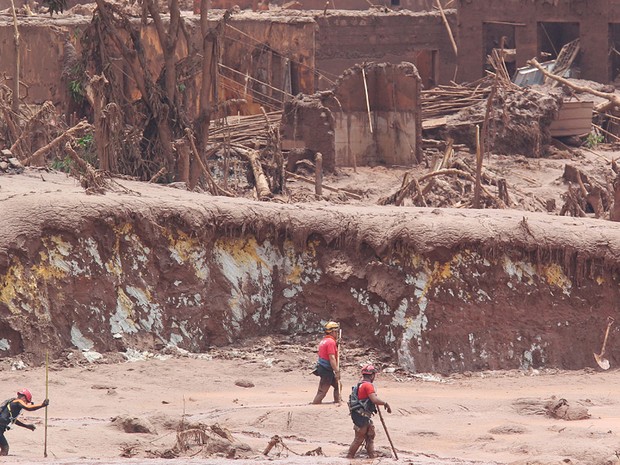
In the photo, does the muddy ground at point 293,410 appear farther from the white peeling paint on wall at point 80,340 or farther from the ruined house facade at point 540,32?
the ruined house facade at point 540,32

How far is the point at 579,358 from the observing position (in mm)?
18281

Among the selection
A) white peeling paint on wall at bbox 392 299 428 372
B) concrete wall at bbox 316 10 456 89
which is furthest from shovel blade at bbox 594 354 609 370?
concrete wall at bbox 316 10 456 89

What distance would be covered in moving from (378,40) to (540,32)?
3690 millimetres

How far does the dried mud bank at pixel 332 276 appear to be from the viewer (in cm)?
1739

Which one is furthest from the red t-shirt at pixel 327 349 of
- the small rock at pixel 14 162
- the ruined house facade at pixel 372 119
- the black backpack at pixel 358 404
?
the ruined house facade at pixel 372 119

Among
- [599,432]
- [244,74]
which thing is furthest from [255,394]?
[244,74]

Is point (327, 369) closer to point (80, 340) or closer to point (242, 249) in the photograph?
point (80, 340)

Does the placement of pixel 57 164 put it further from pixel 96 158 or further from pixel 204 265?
pixel 204 265

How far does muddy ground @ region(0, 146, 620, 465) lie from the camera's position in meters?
14.2

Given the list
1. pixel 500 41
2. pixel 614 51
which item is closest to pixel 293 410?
pixel 614 51

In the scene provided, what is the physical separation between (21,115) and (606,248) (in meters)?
9.71

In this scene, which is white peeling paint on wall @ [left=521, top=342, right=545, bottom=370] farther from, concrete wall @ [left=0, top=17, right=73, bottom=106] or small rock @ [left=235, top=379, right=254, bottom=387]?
concrete wall @ [left=0, top=17, right=73, bottom=106]

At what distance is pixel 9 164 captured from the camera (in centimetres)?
1994

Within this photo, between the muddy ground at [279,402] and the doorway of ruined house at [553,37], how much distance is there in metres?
19.8
